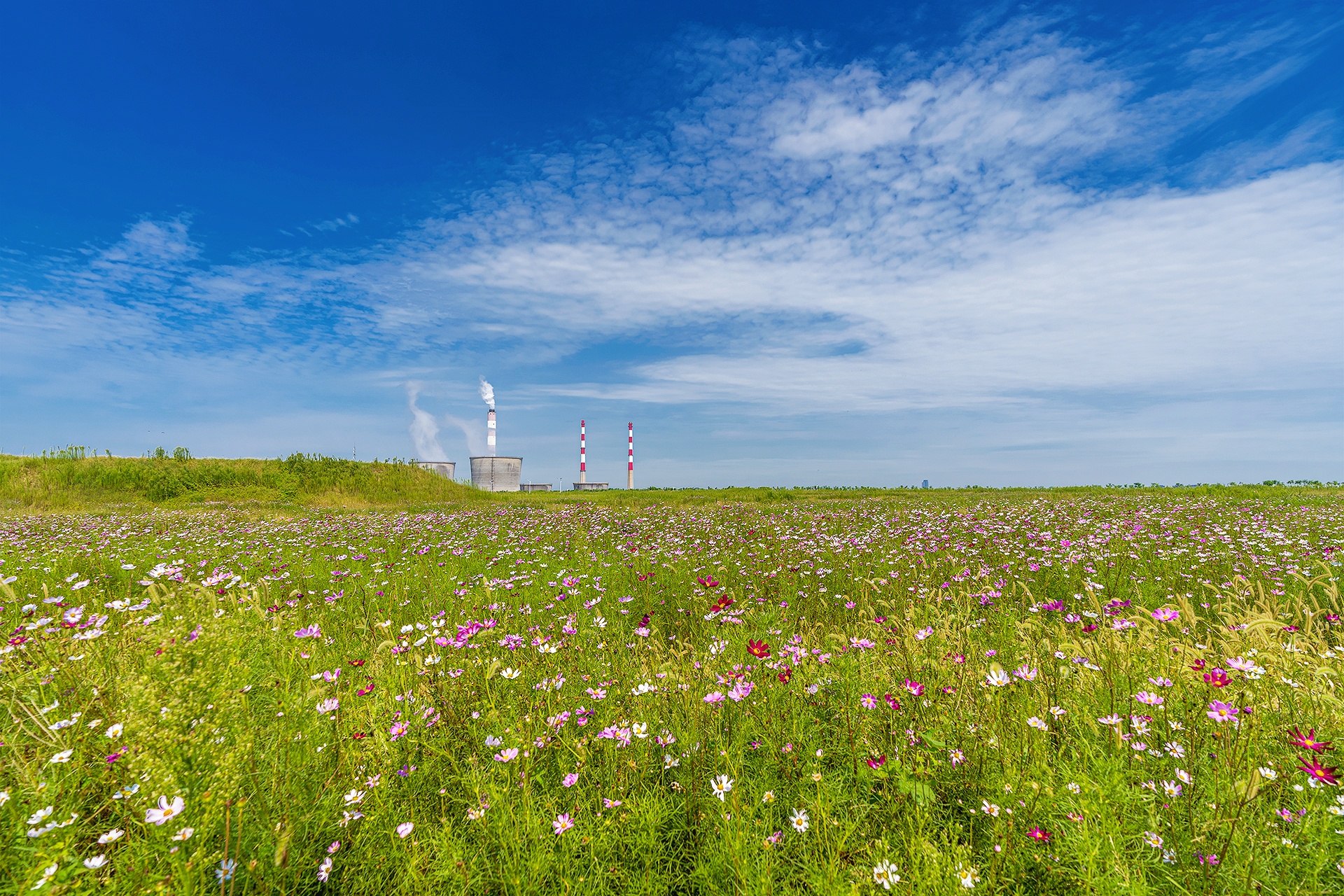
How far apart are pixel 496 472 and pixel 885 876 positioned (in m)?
45.0

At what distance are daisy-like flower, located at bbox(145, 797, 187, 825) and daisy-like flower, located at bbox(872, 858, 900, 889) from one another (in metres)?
2.58

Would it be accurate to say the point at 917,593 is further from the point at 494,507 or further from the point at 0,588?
the point at 494,507

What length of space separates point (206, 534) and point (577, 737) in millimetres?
11722

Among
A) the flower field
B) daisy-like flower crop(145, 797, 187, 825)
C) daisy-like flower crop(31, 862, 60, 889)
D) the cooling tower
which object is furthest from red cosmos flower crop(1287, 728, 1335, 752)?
the cooling tower

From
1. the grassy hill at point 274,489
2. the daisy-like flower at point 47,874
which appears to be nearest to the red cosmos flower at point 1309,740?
the daisy-like flower at point 47,874

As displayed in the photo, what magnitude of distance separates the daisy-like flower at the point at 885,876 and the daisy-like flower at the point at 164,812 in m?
2.58

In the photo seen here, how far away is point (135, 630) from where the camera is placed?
306cm

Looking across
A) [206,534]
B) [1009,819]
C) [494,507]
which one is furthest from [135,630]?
[494,507]

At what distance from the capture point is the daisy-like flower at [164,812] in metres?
2.03

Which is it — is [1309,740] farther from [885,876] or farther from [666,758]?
[666,758]

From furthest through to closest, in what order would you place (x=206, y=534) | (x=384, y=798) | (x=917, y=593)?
1. (x=206, y=534)
2. (x=917, y=593)
3. (x=384, y=798)

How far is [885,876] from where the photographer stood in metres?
2.17

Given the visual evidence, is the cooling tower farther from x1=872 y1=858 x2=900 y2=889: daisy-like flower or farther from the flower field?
x1=872 y1=858 x2=900 y2=889: daisy-like flower

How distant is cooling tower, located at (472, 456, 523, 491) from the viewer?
146ft
